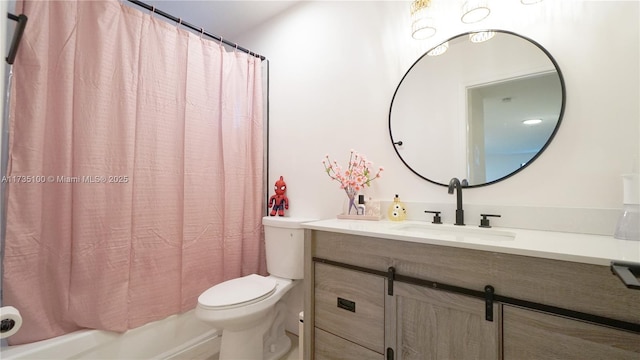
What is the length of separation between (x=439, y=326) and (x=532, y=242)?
43cm

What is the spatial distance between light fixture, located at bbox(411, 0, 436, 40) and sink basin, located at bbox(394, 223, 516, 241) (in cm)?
102

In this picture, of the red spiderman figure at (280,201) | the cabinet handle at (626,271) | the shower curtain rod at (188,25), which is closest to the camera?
the cabinet handle at (626,271)

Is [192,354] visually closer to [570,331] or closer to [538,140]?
[570,331]

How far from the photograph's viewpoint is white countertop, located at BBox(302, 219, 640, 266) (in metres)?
0.71

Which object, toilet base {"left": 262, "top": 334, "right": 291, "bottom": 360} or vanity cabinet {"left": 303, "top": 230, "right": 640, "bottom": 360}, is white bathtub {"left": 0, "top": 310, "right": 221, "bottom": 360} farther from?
vanity cabinet {"left": 303, "top": 230, "right": 640, "bottom": 360}

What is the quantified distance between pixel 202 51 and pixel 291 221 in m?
1.29

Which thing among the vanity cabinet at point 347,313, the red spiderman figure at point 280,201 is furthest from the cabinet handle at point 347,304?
the red spiderman figure at point 280,201

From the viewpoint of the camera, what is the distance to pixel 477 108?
1.30 meters

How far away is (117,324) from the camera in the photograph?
134 cm

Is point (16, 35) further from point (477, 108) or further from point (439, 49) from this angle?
point (477, 108)

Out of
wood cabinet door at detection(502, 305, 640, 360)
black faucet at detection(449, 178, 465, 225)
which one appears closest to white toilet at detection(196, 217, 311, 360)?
black faucet at detection(449, 178, 465, 225)

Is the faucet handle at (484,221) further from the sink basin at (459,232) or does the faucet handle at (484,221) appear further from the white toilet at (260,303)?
the white toilet at (260,303)

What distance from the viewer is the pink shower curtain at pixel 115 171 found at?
115cm

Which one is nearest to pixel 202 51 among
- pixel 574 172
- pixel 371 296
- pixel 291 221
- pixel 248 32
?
pixel 248 32
